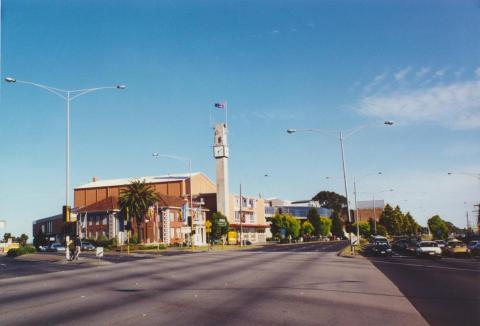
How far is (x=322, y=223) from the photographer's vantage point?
125062mm

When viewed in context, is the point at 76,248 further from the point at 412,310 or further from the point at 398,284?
the point at 412,310

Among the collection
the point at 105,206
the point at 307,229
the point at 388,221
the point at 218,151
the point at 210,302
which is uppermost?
the point at 218,151

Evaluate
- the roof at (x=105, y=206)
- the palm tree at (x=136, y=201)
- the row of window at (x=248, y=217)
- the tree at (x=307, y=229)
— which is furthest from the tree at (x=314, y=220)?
the palm tree at (x=136, y=201)

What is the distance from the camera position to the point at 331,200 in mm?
184875

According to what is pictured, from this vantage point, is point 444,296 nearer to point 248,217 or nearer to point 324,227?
point 248,217

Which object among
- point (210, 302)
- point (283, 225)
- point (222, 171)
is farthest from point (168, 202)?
point (210, 302)

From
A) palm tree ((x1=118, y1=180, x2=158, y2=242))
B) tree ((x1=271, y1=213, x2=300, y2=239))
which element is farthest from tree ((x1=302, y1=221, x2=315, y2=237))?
palm tree ((x1=118, y1=180, x2=158, y2=242))

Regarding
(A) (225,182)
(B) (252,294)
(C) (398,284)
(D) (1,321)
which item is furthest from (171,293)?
(A) (225,182)

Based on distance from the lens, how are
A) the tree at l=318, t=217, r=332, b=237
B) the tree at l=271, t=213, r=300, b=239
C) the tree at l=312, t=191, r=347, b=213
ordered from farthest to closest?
the tree at l=312, t=191, r=347, b=213, the tree at l=318, t=217, r=332, b=237, the tree at l=271, t=213, r=300, b=239

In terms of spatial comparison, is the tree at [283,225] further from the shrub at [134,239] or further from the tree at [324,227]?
the shrub at [134,239]

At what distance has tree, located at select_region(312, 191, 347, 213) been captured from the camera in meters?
184

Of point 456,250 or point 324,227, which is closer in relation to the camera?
point 456,250

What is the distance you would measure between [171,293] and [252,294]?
2.68m

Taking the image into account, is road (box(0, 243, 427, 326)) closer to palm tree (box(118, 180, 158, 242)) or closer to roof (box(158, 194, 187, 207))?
palm tree (box(118, 180, 158, 242))
